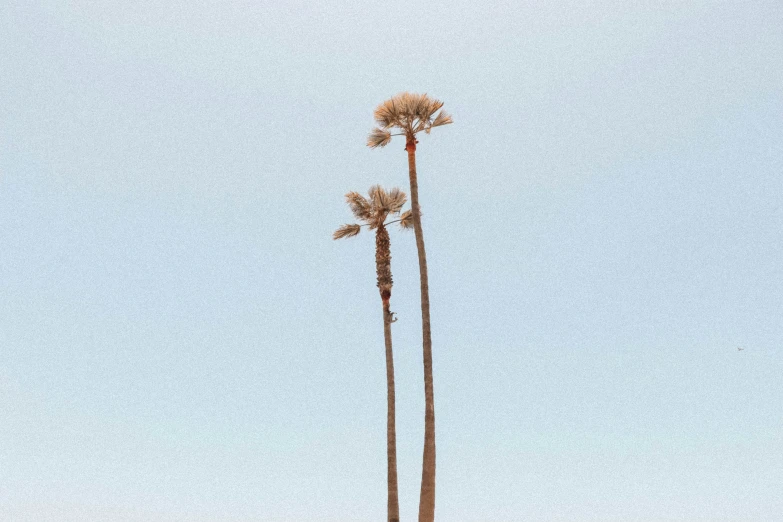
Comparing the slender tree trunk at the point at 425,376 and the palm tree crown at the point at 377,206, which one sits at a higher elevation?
the palm tree crown at the point at 377,206

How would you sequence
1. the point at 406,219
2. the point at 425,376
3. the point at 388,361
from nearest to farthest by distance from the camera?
the point at 425,376, the point at 388,361, the point at 406,219

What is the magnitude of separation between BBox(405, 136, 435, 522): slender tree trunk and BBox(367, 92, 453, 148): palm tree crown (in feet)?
2.02

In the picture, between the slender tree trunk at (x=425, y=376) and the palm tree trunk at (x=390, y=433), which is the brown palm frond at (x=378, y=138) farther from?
the palm tree trunk at (x=390, y=433)

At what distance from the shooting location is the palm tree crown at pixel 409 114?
3209 cm

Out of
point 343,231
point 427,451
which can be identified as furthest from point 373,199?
point 427,451

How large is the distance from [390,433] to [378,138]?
1273 centimetres

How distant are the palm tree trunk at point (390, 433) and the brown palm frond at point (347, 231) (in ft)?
14.0

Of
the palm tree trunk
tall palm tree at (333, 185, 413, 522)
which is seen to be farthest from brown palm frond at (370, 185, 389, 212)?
the palm tree trunk

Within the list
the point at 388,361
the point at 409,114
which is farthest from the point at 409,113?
the point at 388,361

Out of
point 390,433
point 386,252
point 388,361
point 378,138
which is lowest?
point 390,433

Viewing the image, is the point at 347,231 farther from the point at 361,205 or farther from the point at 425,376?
the point at 425,376

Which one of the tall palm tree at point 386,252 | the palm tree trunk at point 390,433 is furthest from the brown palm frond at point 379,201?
the palm tree trunk at point 390,433

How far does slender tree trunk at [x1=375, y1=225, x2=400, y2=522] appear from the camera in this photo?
30.2m

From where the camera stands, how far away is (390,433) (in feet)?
103
